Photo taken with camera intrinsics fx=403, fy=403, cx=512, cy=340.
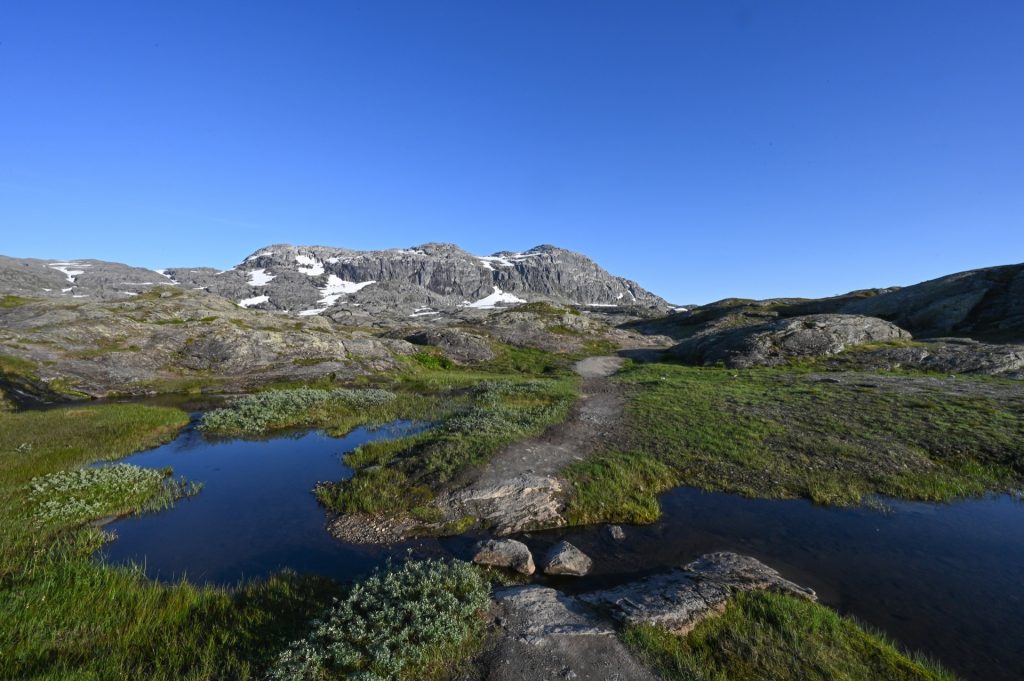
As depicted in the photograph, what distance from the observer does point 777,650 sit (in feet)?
28.0

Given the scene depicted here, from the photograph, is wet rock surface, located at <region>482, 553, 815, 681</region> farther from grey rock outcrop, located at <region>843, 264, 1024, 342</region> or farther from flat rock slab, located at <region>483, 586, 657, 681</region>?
grey rock outcrop, located at <region>843, 264, 1024, 342</region>

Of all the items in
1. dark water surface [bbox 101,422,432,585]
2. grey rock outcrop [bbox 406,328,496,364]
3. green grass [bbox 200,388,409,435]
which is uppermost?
grey rock outcrop [bbox 406,328,496,364]

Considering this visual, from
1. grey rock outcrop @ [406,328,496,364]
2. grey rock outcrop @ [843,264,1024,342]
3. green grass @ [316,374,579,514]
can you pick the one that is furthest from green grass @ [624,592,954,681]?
grey rock outcrop @ [843,264,1024,342]

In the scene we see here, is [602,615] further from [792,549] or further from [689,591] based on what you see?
[792,549]

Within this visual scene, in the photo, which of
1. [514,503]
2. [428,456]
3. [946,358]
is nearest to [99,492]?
[428,456]

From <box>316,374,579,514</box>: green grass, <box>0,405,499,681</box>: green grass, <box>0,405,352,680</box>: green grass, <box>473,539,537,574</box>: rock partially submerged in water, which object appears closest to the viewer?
<box>0,405,352,680</box>: green grass

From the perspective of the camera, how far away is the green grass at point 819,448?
1783cm

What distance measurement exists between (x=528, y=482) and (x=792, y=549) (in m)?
9.78

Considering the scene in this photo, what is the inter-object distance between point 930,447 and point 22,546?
1519 inches

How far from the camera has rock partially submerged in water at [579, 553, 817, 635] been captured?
9484 mm

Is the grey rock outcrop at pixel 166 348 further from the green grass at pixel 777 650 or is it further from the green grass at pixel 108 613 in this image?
the green grass at pixel 777 650

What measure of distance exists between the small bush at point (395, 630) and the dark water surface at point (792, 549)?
3.15 metres

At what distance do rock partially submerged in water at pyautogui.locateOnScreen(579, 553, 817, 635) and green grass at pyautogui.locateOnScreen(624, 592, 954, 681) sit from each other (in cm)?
27

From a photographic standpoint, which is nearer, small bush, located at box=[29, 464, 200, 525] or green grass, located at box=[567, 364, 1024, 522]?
small bush, located at box=[29, 464, 200, 525]
